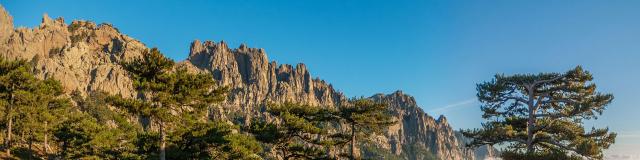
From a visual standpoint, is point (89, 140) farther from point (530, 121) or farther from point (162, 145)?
point (530, 121)

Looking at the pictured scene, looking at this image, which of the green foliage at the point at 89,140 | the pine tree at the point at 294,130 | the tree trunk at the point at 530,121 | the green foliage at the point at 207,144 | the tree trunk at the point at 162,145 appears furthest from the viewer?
the green foliage at the point at 89,140

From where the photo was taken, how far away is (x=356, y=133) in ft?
142

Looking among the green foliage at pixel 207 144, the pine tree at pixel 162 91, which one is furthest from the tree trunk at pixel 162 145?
the green foliage at pixel 207 144

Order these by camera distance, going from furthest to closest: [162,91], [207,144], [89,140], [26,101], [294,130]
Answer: [89,140] → [26,101] → [294,130] → [207,144] → [162,91]

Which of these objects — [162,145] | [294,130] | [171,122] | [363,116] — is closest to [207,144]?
[171,122]

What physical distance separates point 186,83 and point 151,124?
3.44 m

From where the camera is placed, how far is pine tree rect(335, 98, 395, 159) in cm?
4066

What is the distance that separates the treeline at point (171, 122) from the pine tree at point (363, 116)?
0.30 ft

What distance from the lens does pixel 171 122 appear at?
91.6ft

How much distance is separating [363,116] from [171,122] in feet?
60.2

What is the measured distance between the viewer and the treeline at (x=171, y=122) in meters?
27.5

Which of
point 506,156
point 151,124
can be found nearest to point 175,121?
point 151,124

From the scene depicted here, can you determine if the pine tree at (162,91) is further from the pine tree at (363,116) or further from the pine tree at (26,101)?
the pine tree at (26,101)

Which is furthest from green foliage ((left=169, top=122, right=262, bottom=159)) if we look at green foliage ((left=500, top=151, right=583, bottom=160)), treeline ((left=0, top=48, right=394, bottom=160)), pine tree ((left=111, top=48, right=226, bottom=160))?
green foliage ((left=500, top=151, right=583, bottom=160))
